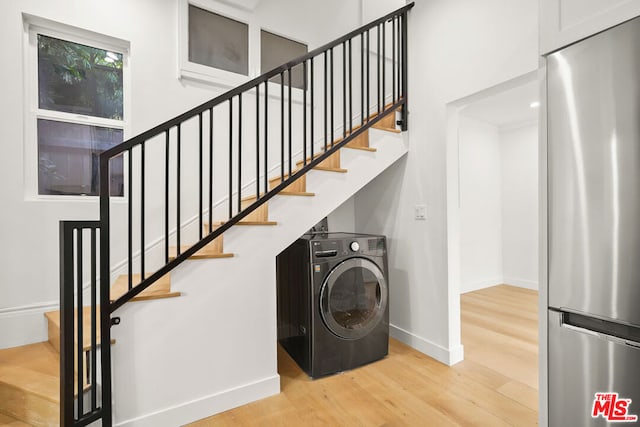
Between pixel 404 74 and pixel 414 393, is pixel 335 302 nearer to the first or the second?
pixel 414 393

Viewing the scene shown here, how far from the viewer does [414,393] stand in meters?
1.94

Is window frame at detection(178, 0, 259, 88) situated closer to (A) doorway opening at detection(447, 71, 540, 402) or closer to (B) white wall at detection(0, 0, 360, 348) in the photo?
(B) white wall at detection(0, 0, 360, 348)

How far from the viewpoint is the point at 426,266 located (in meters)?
2.48

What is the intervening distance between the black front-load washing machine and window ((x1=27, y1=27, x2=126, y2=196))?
65.2 inches

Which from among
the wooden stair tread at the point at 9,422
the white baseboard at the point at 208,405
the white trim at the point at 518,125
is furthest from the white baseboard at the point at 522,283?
the wooden stair tread at the point at 9,422

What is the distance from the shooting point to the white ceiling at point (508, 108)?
132 inches

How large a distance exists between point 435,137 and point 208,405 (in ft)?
7.84

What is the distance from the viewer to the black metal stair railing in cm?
143

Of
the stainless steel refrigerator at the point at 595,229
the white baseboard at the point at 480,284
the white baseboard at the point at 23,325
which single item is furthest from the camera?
the white baseboard at the point at 480,284

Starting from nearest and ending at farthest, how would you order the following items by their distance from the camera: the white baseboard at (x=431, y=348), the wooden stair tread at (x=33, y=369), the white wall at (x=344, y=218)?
the wooden stair tread at (x=33, y=369) < the white baseboard at (x=431, y=348) < the white wall at (x=344, y=218)

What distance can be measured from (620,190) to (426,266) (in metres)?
1.56

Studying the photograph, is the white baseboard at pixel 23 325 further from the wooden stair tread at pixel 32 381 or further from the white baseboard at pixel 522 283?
the white baseboard at pixel 522 283

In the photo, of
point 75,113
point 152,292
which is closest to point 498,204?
point 152,292

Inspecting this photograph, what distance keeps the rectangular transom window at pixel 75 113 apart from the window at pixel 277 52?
126 cm
